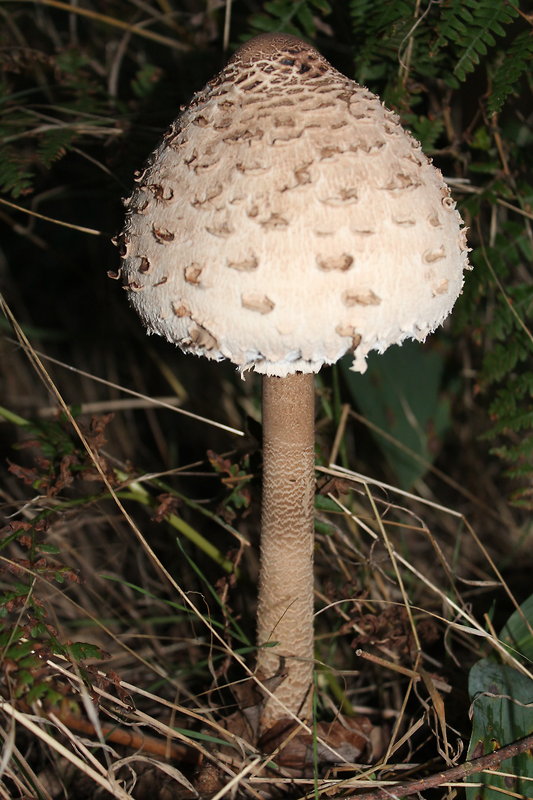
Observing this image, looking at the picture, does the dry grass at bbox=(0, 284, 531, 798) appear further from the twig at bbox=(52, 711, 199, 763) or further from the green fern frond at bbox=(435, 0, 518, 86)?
the green fern frond at bbox=(435, 0, 518, 86)

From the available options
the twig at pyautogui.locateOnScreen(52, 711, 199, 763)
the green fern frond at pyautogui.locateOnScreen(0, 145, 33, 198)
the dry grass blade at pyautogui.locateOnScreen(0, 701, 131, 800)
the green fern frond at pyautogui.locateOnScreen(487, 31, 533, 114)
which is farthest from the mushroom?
the twig at pyautogui.locateOnScreen(52, 711, 199, 763)

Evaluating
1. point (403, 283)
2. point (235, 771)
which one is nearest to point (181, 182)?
point (403, 283)

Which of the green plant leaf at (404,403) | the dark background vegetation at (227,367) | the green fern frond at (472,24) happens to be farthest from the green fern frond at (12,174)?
the green fern frond at (472,24)

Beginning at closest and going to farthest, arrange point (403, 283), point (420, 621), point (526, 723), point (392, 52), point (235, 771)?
point (403, 283)
point (526, 723)
point (235, 771)
point (392, 52)
point (420, 621)

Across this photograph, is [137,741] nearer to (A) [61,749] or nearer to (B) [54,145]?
(A) [61,749]

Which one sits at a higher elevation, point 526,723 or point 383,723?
point 526,723

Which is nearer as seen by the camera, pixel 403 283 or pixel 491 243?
pixel 403 283

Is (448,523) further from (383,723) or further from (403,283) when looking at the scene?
(403,283)
